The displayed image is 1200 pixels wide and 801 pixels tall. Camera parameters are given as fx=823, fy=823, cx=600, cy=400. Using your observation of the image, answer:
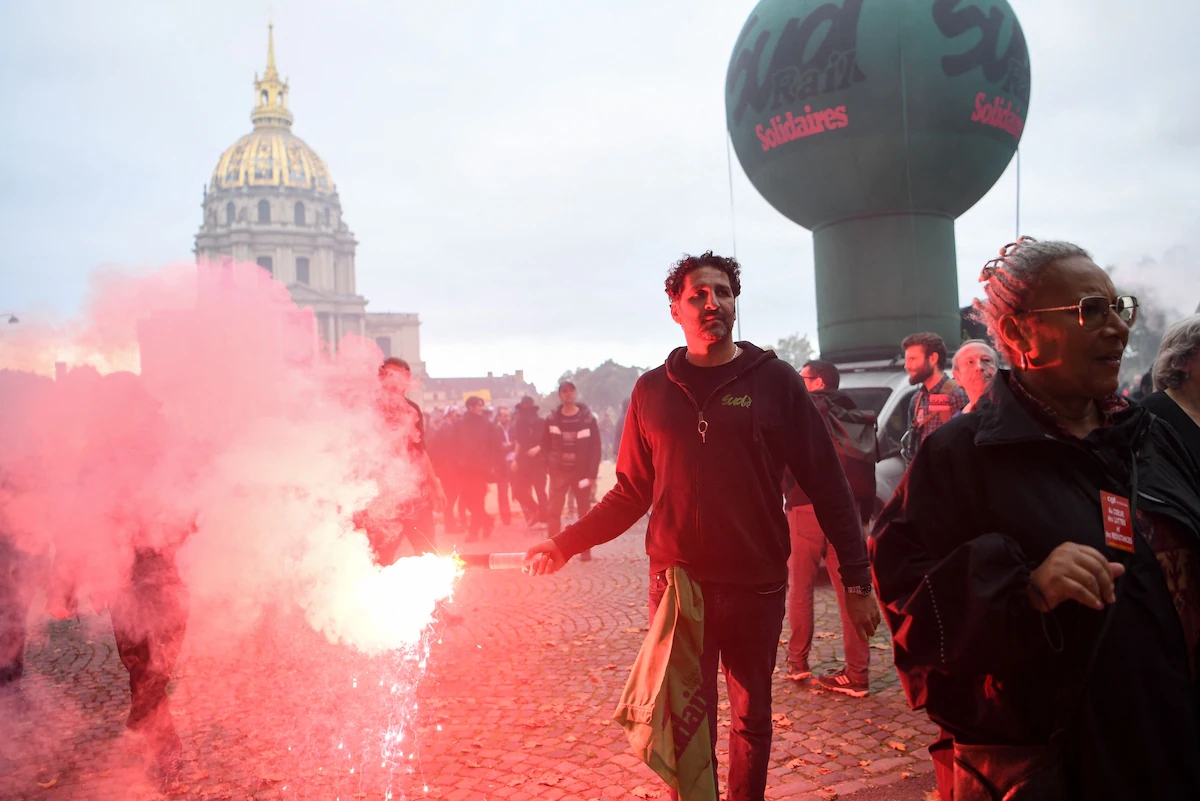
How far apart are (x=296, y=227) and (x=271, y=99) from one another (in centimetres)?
2589

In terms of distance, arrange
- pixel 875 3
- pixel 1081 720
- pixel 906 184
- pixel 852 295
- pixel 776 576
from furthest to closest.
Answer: pixel 852 295 < pixel 906 184 < pixel 875 3 < pixel 776 576 < pixel 1081 720

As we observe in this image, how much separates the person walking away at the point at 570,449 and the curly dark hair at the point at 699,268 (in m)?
6.87

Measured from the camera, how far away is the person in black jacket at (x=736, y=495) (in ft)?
9.69

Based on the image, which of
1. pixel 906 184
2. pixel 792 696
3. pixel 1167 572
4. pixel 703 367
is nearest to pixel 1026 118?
pixel 906 184

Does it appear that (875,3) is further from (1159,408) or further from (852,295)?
(1159,408)

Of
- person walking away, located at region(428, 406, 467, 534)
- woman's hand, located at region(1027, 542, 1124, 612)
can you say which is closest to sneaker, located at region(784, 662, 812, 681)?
woman's hand, located at region(1027, 542, 1124, 612)

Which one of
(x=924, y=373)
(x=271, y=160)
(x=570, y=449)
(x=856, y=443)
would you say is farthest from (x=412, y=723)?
(x=271, y=160)

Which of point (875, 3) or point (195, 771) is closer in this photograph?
point (195, 771)

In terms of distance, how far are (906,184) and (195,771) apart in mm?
12023

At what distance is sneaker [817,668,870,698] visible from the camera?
192 inches

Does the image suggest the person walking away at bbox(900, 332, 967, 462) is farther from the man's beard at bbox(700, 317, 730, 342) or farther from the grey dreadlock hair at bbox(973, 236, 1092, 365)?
the grey dreadlock hair at bbox(973, 236, 1092, 365)

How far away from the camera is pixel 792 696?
194 inches

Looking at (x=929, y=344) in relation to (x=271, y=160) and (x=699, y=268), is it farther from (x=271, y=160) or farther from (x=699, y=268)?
(x=271, y=160)

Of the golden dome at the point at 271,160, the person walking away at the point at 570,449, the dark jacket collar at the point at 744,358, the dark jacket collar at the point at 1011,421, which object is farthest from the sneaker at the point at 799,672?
the golden dome at the point at 271,160
